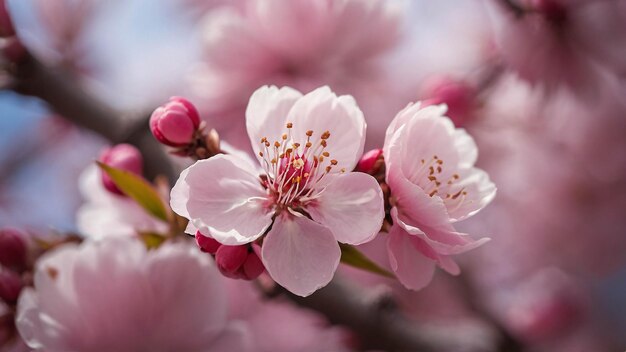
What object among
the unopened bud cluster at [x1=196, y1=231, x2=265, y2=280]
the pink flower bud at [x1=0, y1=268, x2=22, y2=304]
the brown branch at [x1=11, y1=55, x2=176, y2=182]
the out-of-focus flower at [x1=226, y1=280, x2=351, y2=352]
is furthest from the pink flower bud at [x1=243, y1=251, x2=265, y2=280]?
the out-of-focus flower at [x1=226, y1=280, x2=351, y2=352]

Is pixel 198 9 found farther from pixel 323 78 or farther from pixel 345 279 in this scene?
pixel 345 279

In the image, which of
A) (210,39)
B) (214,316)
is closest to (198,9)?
(210,39)

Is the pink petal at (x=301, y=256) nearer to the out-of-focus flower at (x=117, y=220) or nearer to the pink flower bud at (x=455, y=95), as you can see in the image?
the out-of-focus flower at (x=117, y=220)

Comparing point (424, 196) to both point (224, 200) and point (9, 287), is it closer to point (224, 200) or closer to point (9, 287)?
point (224, 200)

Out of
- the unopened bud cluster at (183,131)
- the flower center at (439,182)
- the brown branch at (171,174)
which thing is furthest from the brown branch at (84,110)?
the flower center at (439,182)

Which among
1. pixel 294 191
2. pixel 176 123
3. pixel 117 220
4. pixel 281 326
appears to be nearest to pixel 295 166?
pixel 294 191

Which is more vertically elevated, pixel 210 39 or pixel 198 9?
pixel 210 39
